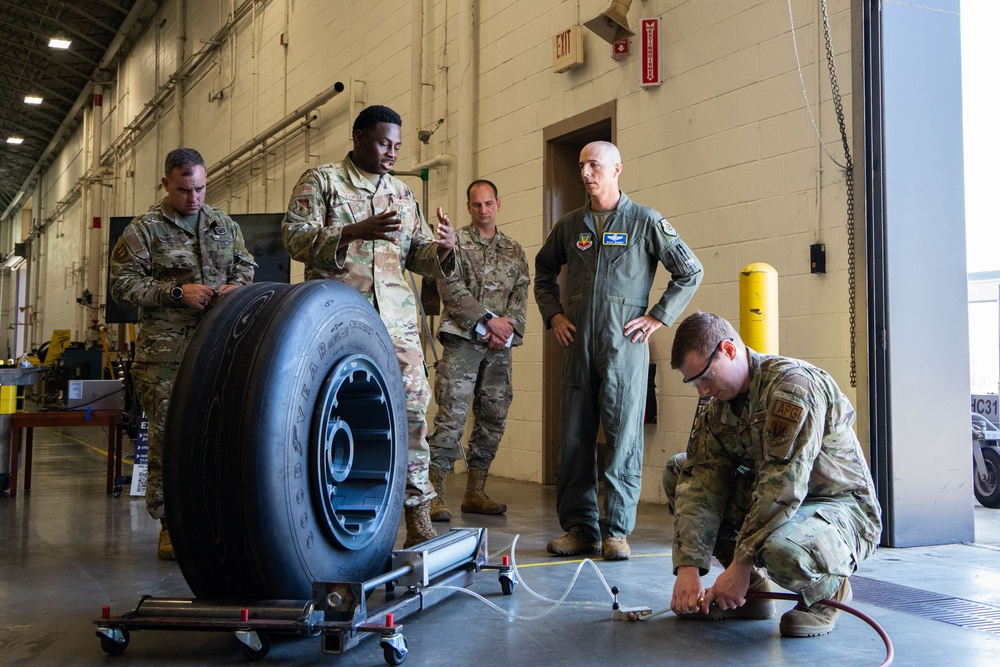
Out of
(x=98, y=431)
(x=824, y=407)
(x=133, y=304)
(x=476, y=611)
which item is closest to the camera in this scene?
(x=824, y=407)

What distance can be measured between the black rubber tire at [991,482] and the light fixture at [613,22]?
2.91 m

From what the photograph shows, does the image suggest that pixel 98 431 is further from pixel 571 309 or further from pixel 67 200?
pixel 67 200

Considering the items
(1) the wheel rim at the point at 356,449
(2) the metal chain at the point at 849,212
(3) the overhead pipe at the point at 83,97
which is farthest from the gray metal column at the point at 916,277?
(3) the overhead pipe at the point at 83,97

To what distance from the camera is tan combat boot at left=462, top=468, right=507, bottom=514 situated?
14.5ft

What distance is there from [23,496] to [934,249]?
16.3ft

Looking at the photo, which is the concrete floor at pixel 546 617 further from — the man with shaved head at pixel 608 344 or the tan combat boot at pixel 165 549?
the man with shaved head at pixel 608 344

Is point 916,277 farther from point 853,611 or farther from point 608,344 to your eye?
point 853,611

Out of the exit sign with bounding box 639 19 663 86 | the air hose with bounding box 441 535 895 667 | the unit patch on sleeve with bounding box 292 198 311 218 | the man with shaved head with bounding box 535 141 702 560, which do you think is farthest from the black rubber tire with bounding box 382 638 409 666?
the exit sign with bounding box 639 19 663 86

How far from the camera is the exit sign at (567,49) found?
17.3 ft

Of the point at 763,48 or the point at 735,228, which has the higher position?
the point at 763,48

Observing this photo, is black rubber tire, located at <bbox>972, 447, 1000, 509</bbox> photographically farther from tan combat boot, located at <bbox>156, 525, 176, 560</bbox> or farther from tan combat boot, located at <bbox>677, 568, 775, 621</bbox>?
tan combat boot, located at <bbox>156, 525, 176, 560</bbox>

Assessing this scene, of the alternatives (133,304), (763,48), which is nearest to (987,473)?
(763,48)

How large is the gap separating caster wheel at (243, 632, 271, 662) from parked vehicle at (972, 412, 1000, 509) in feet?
13.2

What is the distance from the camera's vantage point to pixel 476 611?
2.54 metres
